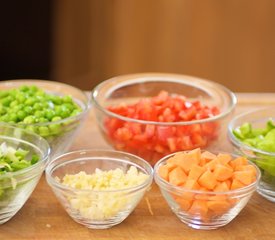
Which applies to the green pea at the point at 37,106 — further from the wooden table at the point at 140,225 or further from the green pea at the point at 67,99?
the wooden table at the point at 140,225

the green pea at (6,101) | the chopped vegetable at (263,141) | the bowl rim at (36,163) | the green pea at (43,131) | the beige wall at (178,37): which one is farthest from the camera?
the beige wall at (178,37)

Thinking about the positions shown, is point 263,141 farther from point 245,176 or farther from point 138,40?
point 138,40

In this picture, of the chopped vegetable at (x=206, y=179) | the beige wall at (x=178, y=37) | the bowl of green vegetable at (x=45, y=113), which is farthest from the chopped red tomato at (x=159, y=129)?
the beige wall at (x=178, y=37)

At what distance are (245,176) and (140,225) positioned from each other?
0.91 ft

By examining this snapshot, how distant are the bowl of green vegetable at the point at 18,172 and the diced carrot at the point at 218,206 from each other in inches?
16.2

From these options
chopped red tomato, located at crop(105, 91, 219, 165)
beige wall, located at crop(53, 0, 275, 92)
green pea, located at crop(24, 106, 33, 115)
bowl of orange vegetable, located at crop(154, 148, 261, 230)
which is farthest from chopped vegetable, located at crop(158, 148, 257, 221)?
beige wall, located at crop(53, 0, 275, 92)

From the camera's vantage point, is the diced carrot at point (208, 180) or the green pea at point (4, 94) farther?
the green pea at point (4, 94)

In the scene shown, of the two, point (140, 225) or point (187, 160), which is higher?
point (187, 160)

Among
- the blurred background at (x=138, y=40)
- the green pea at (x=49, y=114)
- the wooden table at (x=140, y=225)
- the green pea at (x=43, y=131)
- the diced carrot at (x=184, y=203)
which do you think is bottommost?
the blurred background at (x=138, y=40)

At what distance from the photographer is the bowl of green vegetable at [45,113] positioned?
2.15 metres

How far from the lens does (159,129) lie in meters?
2.16

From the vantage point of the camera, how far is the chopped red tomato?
2.17 metres

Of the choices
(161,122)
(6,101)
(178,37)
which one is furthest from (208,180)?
(178,37)

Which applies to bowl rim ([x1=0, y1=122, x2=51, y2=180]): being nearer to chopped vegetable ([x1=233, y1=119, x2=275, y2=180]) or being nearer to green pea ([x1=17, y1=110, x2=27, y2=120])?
green pea ([x1=17, y1=110, x2=27, y2=120])
